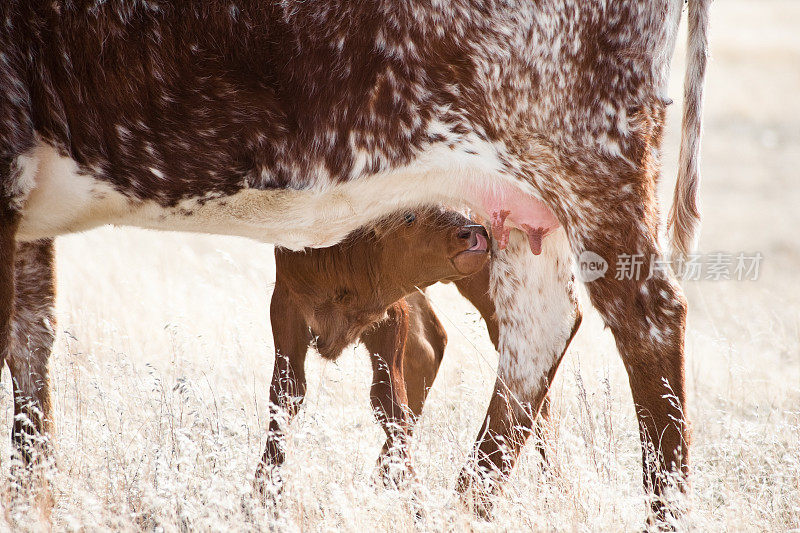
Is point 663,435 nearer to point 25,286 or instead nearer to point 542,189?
point 542,189

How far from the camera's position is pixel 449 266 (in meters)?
4.44

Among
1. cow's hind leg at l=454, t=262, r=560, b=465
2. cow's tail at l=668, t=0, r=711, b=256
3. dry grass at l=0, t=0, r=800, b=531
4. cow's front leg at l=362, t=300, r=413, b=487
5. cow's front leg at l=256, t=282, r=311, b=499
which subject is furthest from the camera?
cow's hind leg at l=454, t=262, r=560, b=465

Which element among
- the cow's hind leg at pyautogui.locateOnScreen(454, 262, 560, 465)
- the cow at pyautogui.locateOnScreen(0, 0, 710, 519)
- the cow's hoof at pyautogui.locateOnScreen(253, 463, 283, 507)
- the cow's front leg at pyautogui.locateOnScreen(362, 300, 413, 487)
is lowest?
the cow's hoof at pyautogui.locateOnScreen(253, 463, 283, 507)

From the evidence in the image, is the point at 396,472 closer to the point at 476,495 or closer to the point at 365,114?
the point at 476,495

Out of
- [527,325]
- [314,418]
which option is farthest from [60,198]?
[527,325]

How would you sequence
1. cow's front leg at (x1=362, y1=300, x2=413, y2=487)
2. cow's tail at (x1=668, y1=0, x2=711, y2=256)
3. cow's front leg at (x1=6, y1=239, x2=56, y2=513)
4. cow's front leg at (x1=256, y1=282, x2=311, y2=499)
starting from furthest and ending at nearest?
1. cow's front leg at (x1=362, y1=300, x2=413, y2=487)
2. cow's front leg at (x1=256, y1=282, x2=311, y2=499)
3. cow's front leg at (x1=6, y1=239, x2=56, y2=513)
4. cow's tail at (x1=668, y1=0, x2=711, y2=256)

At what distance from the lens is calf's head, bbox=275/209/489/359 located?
4.45 meters

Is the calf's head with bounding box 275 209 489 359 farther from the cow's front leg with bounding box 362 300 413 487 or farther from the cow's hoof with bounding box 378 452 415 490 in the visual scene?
the cow's hoof with bounding box 378 452 415 490

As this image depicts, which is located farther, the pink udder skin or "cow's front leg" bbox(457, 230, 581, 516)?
"cow's front leg" bbox(457, 230, 581, 516)

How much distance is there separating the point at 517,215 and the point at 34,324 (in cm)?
218

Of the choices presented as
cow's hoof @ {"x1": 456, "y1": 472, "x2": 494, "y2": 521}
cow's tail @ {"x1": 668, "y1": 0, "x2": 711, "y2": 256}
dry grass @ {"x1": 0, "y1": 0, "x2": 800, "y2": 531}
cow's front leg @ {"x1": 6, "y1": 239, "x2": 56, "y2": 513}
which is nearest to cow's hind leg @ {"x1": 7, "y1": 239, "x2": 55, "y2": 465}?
cow's front leg @ {"x1": 6, "y1": 239, "x2": 56, "y2": 513}

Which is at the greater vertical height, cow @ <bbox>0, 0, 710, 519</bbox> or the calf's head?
cow @ <bbox>0, 0, 710, 519</bbox>

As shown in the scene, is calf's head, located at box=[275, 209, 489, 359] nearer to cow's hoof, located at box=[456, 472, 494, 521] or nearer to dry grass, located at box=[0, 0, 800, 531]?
dry grass, located at box=[0, 0, 800, 531]

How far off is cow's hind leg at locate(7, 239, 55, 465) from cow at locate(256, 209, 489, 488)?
100 centimetres
